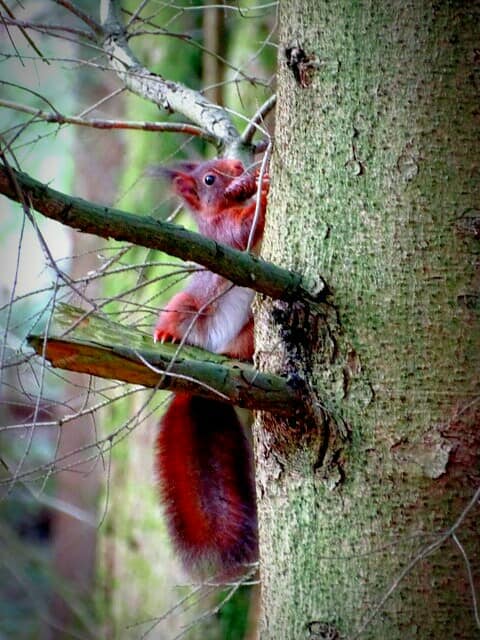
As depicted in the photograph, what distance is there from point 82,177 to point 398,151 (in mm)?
5058

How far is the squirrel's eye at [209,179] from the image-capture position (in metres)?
2.64

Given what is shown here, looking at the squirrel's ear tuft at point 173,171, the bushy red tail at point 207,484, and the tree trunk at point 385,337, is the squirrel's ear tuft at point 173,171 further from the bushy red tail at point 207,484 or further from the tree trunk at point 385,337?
the tree trunk at point 385,337

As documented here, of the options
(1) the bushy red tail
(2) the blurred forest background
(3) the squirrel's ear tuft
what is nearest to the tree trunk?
(1) the bushy red tail

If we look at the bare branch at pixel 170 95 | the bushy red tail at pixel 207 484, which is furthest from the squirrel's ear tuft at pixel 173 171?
the bushy red tail at pixel 207 484

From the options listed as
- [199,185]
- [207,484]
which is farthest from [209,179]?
[207,484]

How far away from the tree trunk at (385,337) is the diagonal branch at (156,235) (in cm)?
9

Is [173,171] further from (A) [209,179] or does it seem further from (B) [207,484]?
(B) [207,484]

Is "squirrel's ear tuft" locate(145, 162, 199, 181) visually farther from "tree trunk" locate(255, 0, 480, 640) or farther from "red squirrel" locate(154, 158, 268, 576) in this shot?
"tree trunk" locate(255, 0, 480, 640)

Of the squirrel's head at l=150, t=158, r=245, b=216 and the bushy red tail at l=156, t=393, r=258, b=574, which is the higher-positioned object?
the squirrel's head at l=150, t=158, r=245, b=216

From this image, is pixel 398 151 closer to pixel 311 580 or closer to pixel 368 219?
pixel 368 219

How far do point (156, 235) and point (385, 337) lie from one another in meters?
0.41

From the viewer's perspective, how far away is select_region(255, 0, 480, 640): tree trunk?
1594mm

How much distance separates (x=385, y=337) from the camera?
1639 millimetres

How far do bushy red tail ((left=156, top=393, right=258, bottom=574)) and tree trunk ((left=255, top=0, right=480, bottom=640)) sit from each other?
1.37ft
